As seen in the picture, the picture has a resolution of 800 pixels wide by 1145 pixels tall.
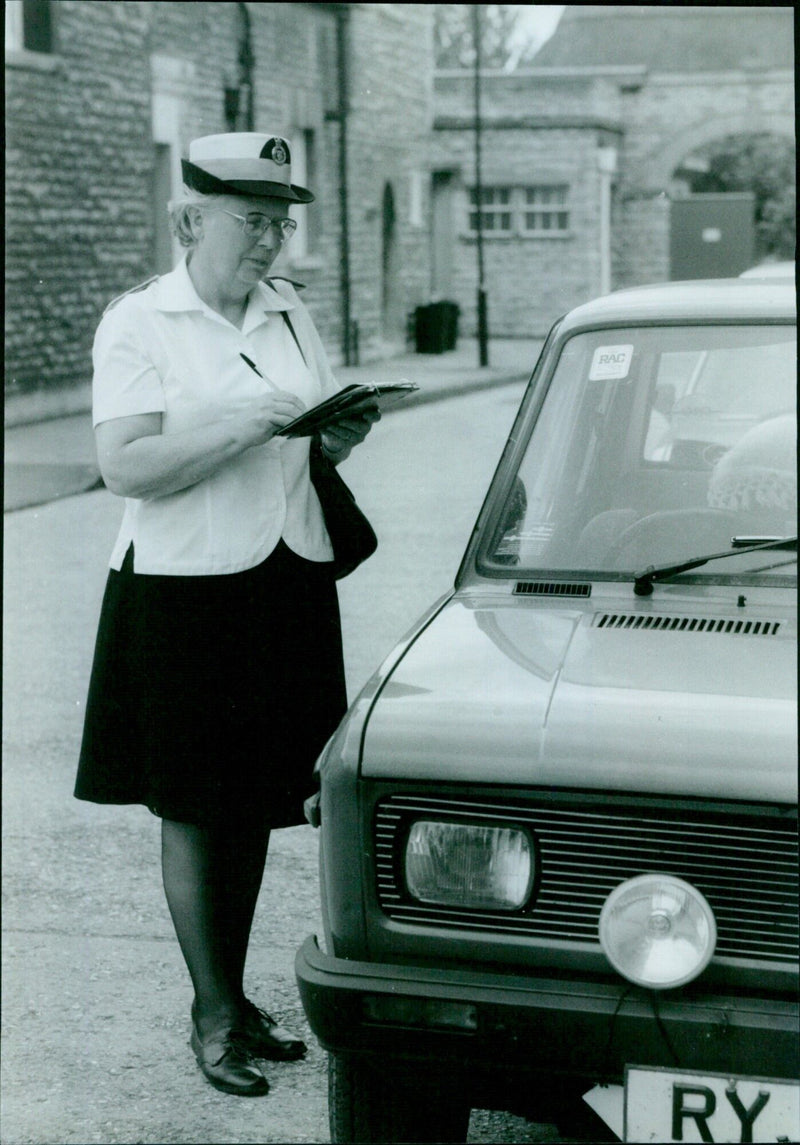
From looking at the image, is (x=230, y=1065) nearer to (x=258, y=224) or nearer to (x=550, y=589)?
(x=550, y=589)

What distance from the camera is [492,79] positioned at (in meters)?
22.6

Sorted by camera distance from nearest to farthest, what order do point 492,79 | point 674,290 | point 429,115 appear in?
point 674,290
point 429,115
point 492,79

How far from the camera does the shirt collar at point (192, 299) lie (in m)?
3.30

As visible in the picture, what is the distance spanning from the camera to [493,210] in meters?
16.3

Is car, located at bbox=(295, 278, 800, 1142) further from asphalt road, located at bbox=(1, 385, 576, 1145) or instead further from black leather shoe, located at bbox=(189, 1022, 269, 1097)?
asphalt road, located at bbox=(1, 385, 576, 1145)

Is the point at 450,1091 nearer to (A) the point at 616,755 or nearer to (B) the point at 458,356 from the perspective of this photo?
(A) the point at 616,755

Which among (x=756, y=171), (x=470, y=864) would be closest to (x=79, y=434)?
(x=756, y=171)

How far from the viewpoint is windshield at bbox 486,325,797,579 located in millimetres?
3176

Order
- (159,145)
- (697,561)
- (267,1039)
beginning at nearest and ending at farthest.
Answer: (697,561) < (267,1039) < (159,145)

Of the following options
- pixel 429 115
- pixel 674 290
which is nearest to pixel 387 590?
pixel 674 290

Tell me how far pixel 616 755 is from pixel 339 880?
52 centimetres

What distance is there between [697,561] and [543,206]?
13.4 m

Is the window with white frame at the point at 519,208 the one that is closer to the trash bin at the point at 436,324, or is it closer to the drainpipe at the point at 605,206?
the drainpipe at the point at 605,206

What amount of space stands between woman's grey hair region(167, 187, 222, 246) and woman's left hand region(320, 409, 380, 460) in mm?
497
